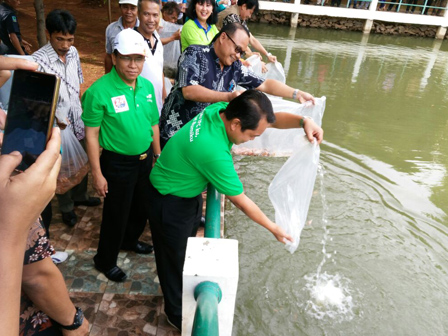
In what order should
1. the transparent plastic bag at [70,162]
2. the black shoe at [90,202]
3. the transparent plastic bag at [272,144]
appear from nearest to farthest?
1. the transparent plastic bag at [70,162]
2. the black shoe at [90,202]
3. the transparent plastic bag at [272,144]

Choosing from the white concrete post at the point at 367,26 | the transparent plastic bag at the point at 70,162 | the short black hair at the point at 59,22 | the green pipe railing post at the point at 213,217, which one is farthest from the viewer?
the white concrete post at the point at 367,26

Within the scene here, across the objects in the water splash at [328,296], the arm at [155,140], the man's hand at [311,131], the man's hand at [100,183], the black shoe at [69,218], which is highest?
the man's hand at [311,131]

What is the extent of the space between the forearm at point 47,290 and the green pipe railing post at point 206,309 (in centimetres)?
60

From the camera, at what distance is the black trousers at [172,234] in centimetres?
196

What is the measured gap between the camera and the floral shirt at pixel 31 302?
1253mm

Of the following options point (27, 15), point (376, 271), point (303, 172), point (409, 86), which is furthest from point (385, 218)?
point (27, 15)

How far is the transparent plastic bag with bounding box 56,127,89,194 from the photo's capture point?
2.61 meters

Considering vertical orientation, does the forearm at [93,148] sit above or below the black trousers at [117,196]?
above

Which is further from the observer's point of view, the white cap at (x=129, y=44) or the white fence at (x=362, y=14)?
the white fence at (x=362, y=14)

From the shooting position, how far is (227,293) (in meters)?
1.18

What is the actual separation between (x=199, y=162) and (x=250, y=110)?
1.15ft

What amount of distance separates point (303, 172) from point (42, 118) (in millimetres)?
1536

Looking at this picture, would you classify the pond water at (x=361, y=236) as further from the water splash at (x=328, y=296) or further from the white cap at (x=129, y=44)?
the white cap at (x=129, y=44)

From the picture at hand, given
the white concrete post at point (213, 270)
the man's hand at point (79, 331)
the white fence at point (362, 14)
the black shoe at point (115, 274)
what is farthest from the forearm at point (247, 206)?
the white fence at point (362, 14)
